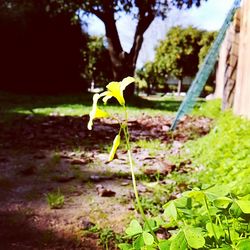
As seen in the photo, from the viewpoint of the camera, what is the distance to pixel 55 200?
3.06 m

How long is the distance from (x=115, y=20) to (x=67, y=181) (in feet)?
46.9

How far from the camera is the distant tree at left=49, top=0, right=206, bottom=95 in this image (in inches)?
661

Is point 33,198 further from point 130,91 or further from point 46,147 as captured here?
point 130,91

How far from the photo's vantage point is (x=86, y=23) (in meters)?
20.4

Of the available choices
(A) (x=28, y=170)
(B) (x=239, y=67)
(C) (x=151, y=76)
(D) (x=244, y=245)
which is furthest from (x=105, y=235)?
(C) (x=151, y=76)

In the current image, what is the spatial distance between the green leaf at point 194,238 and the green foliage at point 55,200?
203cm

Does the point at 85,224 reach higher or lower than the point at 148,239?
lower

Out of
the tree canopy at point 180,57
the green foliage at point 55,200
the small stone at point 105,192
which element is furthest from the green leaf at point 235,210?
the tree canopy at point 180,57

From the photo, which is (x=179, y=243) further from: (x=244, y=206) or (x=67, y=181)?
(x=67, y=181)

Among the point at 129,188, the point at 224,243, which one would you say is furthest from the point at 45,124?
the point at 224,243

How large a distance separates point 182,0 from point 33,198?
16568 millimetres

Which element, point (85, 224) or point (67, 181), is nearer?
point (85, 224)

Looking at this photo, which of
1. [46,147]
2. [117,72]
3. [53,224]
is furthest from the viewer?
[117,72]

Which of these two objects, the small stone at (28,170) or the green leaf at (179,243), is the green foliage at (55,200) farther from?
the green leaf at (179,243)
